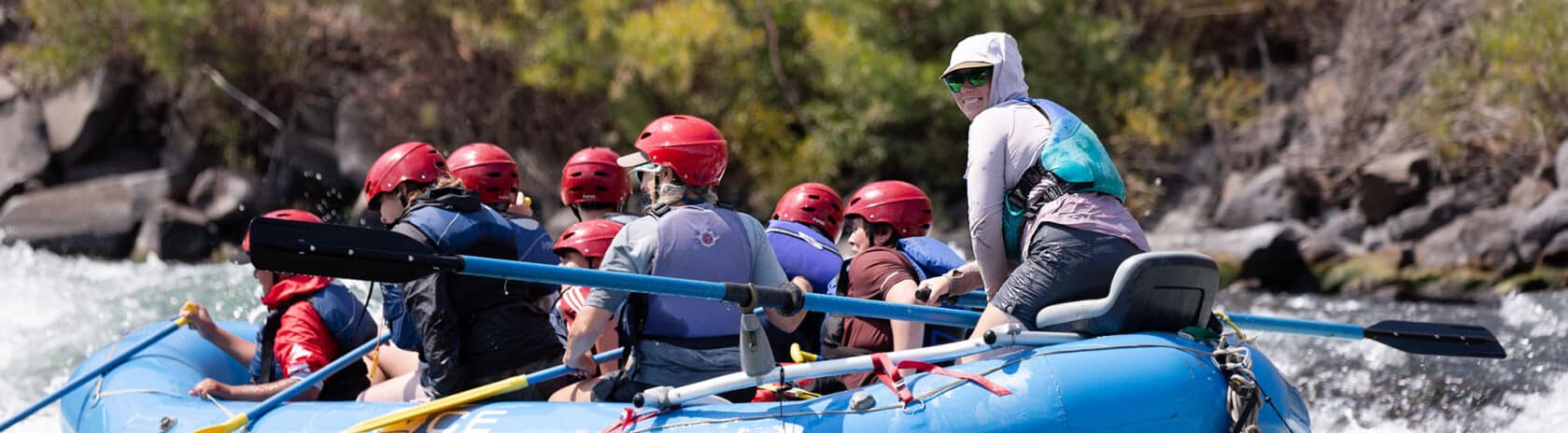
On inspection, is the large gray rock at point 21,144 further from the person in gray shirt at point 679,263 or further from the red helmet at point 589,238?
the person in gray shirt at point 679,263

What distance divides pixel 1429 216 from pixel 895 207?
10.9 meters

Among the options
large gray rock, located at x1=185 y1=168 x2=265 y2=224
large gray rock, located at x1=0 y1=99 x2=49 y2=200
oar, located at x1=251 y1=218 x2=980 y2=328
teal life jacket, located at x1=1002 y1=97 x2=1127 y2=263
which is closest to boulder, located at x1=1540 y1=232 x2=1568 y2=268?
teal life jacket, located at x1=1002 y1=97 x2=1127 y2=263

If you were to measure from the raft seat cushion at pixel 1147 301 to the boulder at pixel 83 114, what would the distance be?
1837cm

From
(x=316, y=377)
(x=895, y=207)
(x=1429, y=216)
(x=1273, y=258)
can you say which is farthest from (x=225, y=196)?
(x=895, y=207)

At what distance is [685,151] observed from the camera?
184 inches

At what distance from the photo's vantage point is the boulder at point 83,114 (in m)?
19.7

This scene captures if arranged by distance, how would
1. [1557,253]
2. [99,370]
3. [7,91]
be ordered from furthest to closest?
[7,91] < [1557,253] < [99,370]

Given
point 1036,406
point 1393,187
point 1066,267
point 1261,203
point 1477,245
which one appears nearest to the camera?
point 1036,406

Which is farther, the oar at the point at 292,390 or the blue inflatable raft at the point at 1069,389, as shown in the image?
the oar at the point at 292,390

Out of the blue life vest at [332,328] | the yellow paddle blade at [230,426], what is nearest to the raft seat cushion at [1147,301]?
the yellow paddle blade at [230,426]

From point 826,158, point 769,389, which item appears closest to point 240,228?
point 826,158

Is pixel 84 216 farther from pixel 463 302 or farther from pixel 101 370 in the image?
pixel 463 302

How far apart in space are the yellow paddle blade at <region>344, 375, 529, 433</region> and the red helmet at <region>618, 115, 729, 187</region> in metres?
0.80

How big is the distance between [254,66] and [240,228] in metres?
3.17
